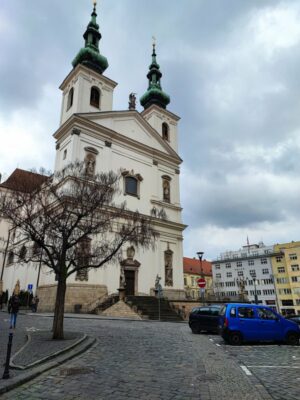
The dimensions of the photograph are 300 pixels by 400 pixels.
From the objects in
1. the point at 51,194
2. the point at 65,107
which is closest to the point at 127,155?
the point at 65,107

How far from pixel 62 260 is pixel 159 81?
4191 cm

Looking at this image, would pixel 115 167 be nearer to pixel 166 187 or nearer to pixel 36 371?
pixel 166 187

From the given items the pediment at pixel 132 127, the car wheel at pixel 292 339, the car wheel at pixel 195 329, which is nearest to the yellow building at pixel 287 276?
the pediment at pixel 132 127

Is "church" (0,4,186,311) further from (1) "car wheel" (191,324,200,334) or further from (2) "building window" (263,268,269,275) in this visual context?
(2) "building window" (263,268,269,275)

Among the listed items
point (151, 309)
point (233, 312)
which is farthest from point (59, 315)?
point (151, 309)

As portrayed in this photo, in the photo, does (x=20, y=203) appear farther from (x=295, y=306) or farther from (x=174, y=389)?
(x=295, y=306)

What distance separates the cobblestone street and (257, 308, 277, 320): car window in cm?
190

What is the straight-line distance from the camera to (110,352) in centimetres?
934

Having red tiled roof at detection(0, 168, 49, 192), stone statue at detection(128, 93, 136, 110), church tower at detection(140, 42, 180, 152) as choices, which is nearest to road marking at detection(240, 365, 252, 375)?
red tiled roof at detection(0, 168, 49, 192)

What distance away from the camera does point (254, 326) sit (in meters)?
12.0

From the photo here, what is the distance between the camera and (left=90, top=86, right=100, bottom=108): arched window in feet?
117

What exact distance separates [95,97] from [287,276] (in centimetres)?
5845

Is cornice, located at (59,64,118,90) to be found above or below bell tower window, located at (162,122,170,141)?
above

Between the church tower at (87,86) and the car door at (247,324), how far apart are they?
2712 cm
